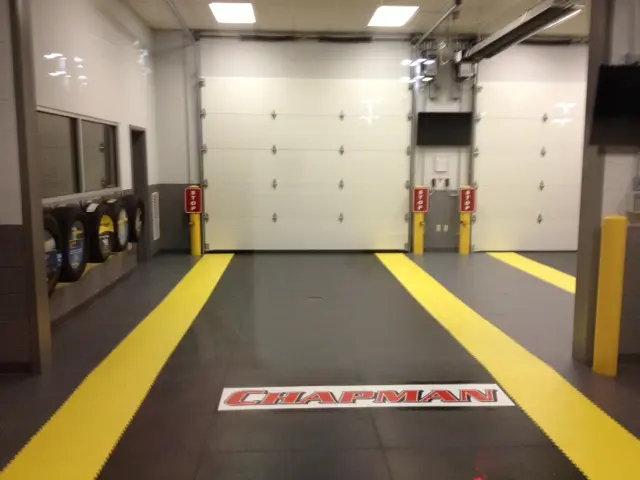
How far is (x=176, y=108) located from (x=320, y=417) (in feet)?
24.6

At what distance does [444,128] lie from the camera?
33.0ft

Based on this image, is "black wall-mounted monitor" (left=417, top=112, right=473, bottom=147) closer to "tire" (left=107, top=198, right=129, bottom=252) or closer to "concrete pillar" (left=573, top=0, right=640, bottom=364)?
"tire" (left=107, top=198, right=129, bottom=252)

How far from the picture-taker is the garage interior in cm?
343

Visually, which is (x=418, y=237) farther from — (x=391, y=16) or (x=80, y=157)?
(x=80, y=157)

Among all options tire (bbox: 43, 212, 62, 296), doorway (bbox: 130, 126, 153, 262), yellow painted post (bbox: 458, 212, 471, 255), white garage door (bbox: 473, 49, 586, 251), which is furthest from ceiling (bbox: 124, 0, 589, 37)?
tire (bbox: 43, 212, 62, 296)

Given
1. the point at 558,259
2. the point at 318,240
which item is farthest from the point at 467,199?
the point at 318,240

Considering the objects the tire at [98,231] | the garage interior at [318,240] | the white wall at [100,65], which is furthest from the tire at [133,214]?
the tire at [98,231]

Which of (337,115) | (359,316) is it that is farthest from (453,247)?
Result: (359,316)

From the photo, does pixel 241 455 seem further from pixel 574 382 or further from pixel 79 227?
pixel 79 227

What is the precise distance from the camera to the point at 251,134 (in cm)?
993

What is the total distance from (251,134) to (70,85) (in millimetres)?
4365

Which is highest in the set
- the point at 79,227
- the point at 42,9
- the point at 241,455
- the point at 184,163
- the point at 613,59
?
the point at 42,9

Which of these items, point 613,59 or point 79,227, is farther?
point 79,227

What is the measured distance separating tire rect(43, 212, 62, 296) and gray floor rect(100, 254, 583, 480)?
1236mm
